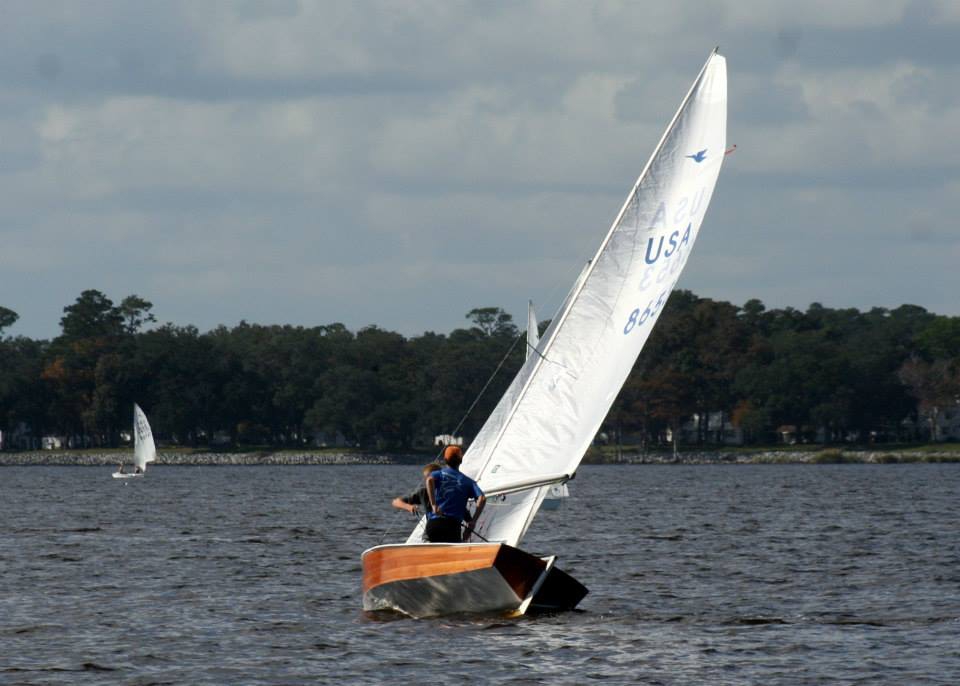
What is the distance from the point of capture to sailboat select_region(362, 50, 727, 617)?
988 inches

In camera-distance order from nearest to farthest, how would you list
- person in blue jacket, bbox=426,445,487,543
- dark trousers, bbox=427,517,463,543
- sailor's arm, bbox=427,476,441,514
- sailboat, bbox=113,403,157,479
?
person in blue jacket, bbox=426,445,487,543, sailor's arm, bbox=427,476,441,514, dark trousers, bbox=427,517,463,543, sailboat, bbox=113,403,157,479

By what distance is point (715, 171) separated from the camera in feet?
82.9

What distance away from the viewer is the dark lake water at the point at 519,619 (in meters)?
23.3

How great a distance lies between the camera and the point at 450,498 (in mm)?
25422

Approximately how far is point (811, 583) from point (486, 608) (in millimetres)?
A: 10335

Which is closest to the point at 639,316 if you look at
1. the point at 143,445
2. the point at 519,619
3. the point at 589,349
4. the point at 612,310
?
the point at 612,310

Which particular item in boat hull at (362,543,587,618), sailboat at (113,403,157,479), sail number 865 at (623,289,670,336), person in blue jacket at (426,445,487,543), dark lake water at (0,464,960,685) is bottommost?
dark lake water at (0,464,960,685)

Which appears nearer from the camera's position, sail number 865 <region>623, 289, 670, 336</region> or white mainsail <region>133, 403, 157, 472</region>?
sail number 865 <region>623, 289, 670, 336</region>

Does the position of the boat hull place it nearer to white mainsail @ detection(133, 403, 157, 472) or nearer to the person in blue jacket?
the person in blue jacket

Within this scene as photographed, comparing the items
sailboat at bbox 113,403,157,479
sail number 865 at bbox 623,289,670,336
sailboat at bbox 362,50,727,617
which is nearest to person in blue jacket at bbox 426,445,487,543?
sailboat at bbox 362,50,727,617

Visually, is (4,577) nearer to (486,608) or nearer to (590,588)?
(590,588)

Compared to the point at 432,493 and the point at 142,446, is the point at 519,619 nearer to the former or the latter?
the point at 432,493

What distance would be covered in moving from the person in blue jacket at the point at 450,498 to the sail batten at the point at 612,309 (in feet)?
1.09

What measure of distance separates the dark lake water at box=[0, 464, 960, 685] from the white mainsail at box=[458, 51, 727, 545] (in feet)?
8.68
